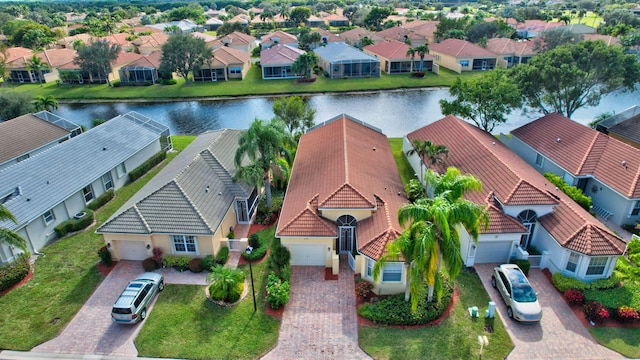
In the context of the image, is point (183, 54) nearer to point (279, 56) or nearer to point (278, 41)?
point (279, 56)

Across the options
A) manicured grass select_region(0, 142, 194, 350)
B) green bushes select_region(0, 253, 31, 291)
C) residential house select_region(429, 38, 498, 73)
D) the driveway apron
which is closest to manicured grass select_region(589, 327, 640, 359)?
the driveway apron

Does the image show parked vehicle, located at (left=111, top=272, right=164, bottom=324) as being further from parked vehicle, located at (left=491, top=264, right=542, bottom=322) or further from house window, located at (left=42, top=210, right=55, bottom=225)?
parked vehicle, located at (left=491, top=264, right=542, bottom=322)

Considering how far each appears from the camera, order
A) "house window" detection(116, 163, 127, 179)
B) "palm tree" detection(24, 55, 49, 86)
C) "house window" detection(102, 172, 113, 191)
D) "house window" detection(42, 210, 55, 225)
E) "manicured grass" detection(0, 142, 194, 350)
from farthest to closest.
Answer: "palm tree" detection(24, 55, 49, 86) → "house window" detection(116, 163, 127, 179) → "house window" detection(102, 172, 113, 191) → "house window" detection(42, 210, 55, 225) → "manicured grass" detection(0, 142, 194, 350)

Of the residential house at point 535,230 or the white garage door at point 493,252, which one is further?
the white garage door at point 493,252

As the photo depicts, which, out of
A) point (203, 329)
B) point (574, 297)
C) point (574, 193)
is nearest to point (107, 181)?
point (203, 329)

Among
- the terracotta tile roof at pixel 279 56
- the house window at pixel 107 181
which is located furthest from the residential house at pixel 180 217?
the terracotta tile roof at pixel 279 56

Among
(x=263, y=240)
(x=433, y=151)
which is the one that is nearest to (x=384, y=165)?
(x=433, y=151)

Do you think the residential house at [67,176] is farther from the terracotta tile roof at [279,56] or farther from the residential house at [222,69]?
the terracotta tile roof at [279,56]
